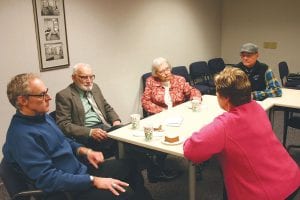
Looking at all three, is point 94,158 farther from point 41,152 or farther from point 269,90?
point 269,90

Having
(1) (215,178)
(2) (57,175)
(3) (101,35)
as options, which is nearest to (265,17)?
(3) (101,35)

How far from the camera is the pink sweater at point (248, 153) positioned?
158 centimetres

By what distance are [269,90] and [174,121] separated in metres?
1.38

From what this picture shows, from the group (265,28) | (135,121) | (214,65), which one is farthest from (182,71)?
(135,121)

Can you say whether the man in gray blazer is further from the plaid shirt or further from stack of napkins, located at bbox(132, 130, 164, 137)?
the plaid shirt

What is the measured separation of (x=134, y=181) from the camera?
223 centimetres

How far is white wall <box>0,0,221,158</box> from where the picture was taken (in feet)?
10.5

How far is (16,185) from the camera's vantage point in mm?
1688

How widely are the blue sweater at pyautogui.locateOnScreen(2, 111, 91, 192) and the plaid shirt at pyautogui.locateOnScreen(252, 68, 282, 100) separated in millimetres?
2239

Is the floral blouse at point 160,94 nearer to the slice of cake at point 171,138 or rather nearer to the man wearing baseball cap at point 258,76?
the man wearing baseball cap at point 258,76

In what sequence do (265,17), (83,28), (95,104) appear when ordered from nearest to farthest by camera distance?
1. (95,104)
2. (83,28)
3. (265,17)

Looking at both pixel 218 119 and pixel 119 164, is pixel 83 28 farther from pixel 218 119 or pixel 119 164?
pixel 218 119

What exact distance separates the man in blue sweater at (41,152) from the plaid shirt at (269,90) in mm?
2037

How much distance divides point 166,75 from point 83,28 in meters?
1.20
